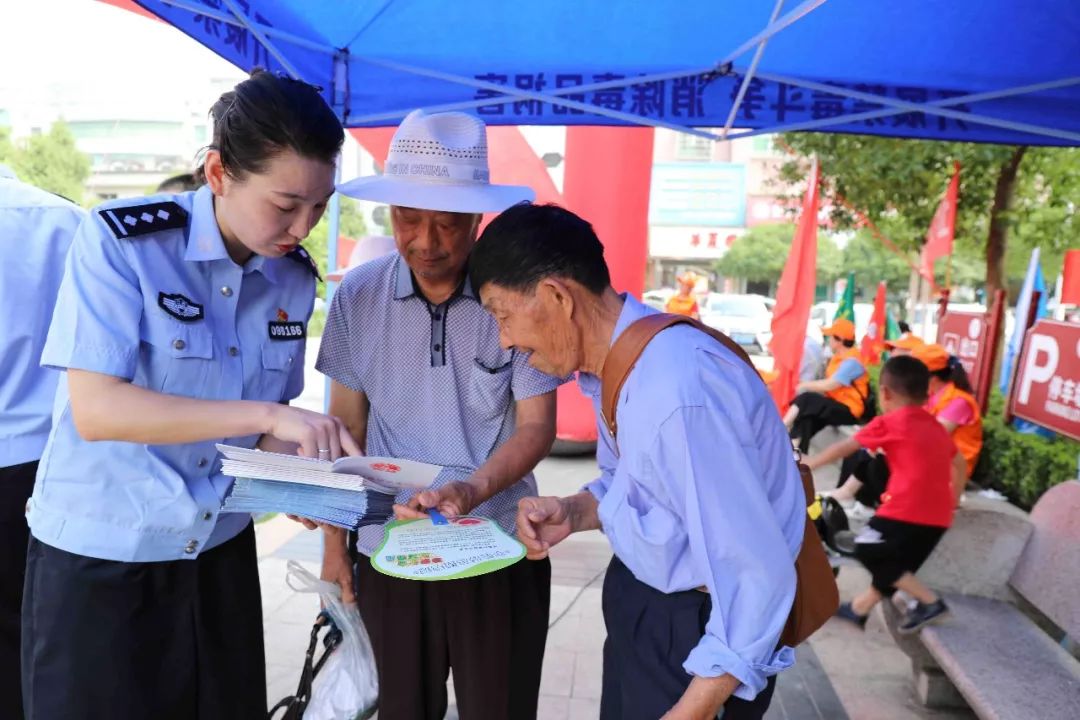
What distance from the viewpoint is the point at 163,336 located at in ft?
4.17

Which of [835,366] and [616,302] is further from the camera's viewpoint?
[835,366]

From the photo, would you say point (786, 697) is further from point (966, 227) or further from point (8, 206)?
point (966, 227)

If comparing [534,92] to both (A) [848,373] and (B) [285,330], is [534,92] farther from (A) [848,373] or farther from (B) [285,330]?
(A) [848,373]

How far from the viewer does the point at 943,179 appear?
9.03 m

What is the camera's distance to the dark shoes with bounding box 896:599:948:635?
2858 millimetres

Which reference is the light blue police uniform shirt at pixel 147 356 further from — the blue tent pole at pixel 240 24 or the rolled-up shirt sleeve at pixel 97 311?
the blue tent pole at pixel 240 24

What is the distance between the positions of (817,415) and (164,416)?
6.35m

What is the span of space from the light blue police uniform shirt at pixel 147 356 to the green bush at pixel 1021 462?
5.05m

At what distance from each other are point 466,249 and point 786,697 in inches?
91.1

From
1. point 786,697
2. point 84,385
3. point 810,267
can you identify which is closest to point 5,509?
point 84,385

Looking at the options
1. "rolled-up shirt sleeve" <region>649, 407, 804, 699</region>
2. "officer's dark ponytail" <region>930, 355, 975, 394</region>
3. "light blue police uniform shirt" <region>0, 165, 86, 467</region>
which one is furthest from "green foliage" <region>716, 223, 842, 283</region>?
"rolled-up shirt sleeve" <region>649, 407, 804, 699</region>

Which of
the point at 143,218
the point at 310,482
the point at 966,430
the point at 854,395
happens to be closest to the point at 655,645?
the point at 310,482

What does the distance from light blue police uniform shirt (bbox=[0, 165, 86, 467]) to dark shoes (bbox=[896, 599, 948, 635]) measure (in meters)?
2.92

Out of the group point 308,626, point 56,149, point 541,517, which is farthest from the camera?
point 56,149
